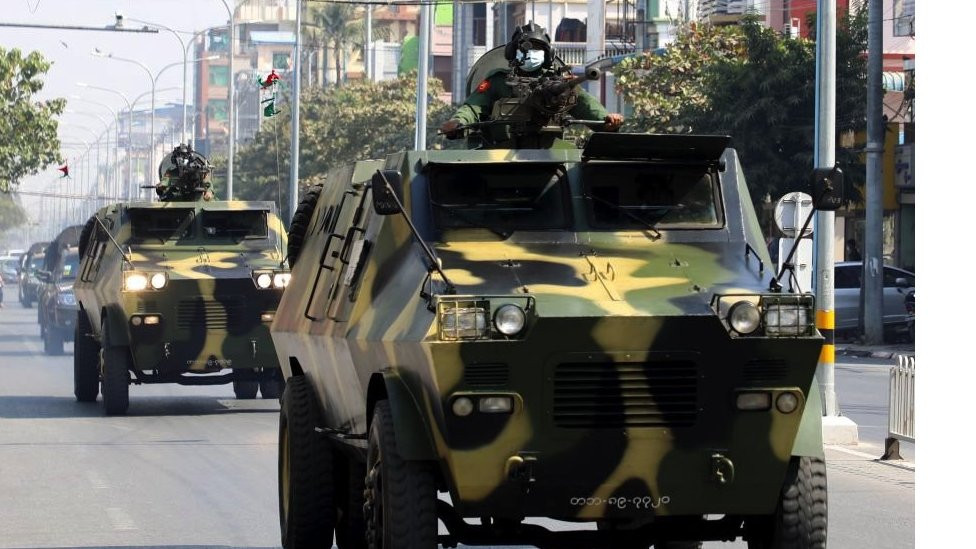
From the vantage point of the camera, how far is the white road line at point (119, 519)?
11.0 meters

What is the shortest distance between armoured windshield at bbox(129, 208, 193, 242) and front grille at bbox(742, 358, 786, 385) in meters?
13.0

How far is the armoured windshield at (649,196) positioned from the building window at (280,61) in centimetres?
11946

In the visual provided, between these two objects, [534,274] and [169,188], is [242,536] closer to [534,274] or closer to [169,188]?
[534,274]

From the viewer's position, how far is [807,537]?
25.3ft

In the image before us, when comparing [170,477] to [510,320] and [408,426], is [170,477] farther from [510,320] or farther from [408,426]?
[510,320]

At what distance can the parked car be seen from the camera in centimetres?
3484

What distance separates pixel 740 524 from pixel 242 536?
11.6ft

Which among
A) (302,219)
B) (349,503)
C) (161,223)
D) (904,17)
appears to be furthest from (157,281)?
(904,17)

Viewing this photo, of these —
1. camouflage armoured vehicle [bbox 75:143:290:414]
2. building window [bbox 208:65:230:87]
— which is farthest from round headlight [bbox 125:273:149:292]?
building window [bbox 208:65:230:87]

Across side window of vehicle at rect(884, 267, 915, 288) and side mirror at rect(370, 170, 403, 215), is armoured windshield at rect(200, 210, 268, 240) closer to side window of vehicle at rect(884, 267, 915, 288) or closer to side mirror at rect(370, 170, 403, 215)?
side mirror at rect(370, 170, 403, 215)

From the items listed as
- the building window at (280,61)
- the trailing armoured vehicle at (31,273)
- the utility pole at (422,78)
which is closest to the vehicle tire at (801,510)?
the utility pole at (422,78)

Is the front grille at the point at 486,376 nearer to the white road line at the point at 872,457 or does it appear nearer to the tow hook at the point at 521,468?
the tow hook at the point at 521,468

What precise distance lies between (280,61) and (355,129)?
80002 millimetres

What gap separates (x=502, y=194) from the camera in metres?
8.82
